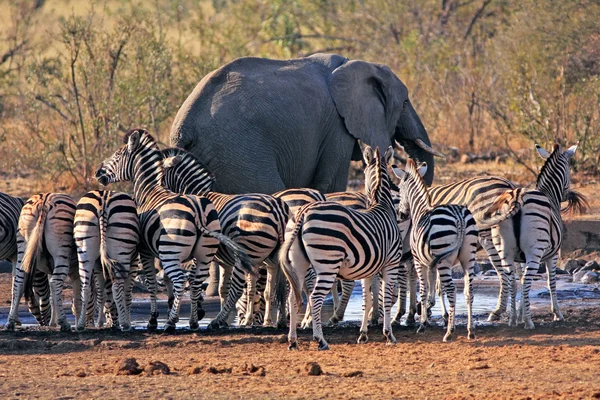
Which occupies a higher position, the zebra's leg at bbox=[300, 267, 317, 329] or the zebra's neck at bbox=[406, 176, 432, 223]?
the zebra's neck at bbox=[406, 176, 432, 223]

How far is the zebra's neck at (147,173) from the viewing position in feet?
34.6

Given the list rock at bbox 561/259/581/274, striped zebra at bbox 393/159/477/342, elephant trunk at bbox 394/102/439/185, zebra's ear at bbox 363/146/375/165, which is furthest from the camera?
elephant trunk at bbox 394/102/439/185

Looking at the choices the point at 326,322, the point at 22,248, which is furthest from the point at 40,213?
the point at 326,322

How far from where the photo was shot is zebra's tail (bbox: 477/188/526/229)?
31.0 ft

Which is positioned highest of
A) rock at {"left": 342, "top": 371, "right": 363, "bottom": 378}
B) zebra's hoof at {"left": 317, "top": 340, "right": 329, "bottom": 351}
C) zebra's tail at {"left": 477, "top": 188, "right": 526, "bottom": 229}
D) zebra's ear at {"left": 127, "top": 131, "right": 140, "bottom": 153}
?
zebra's ear at {"left": 127, "top": 131, "right": 140, "bottom": 153}

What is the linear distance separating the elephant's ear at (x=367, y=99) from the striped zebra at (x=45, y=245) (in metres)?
5.29

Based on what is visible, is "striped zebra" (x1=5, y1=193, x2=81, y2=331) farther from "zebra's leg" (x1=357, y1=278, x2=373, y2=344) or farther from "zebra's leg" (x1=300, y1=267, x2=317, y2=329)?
"zebra's leg" (x1=357, y1=278, x2=373, y2=344)

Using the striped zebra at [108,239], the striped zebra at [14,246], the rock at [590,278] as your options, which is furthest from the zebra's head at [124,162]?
the rock at [590,278]

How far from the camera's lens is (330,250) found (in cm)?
855

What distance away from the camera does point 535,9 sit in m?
22.2

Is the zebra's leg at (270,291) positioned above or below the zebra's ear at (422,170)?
below

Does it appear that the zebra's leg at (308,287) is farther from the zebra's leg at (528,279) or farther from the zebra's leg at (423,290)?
the zebra's leg at (528,279)

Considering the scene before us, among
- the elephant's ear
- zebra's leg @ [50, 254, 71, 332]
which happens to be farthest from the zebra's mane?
the elephant's ear

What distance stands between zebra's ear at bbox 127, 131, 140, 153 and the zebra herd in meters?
0.02
